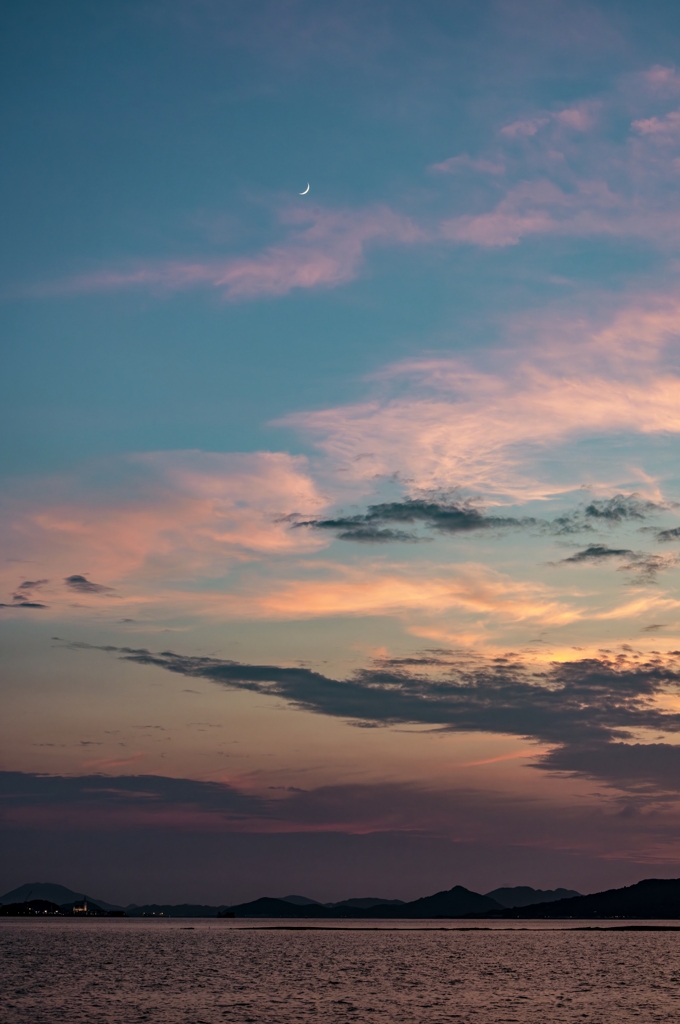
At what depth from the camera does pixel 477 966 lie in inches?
7707

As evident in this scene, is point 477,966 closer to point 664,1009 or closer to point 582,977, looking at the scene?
point 582,977

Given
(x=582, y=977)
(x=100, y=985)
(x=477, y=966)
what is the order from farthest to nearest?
1. (x=477, y=966)
2. (x=582, y=977)
3. (x=100, y=985)

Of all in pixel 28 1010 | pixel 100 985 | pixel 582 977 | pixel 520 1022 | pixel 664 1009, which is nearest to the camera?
pixel 520 1022

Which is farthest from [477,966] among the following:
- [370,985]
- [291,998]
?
[291,998]

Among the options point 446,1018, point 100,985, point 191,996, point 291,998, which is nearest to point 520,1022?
point 446,1018

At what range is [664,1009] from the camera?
111000mm

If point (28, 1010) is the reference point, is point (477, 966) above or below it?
below

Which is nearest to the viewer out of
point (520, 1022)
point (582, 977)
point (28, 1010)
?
point (520, 1022)

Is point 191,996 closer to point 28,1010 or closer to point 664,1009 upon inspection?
point 28,1010

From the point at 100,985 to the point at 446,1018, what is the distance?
61.9 metres

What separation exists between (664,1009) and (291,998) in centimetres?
4601

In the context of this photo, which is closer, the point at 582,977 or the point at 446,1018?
the point at 446,1018

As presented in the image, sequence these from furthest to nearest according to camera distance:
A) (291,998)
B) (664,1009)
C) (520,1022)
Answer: (291,998) < (664,1009) < (520,1022)

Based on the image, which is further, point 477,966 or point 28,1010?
point 477,966
